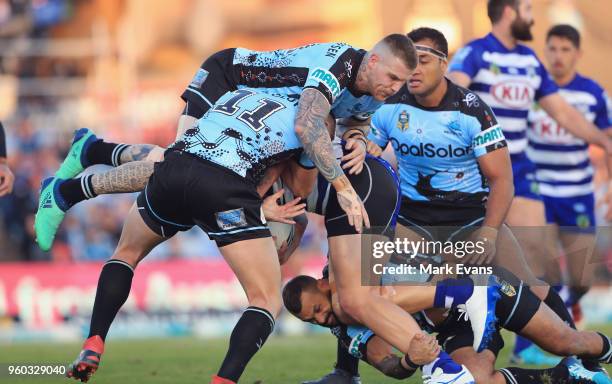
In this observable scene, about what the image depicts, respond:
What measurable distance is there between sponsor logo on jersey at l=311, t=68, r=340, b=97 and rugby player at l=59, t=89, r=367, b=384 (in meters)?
0.27

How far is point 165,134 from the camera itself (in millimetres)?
23062

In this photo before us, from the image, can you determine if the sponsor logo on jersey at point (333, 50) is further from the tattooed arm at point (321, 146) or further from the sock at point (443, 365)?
the sock at point (443, 365)

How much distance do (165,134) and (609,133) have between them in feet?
42.6

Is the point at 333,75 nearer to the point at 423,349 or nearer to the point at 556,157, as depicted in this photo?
the point at 423,349

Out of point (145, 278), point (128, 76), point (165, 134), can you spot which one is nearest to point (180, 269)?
point (145, 278)

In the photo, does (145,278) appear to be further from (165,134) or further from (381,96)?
(381,96)

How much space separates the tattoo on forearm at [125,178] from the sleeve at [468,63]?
11.1 ft

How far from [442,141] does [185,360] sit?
3754 millimetres

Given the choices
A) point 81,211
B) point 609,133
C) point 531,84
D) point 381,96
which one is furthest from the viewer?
point 81,211

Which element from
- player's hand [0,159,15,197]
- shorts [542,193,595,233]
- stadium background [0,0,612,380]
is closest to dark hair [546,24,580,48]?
shorts [542,193,595,233]

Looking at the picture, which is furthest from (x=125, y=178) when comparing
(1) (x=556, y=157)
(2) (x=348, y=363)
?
(1) (x=556, y=157)

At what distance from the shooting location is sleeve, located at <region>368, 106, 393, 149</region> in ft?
30.4

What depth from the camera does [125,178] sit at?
8.20 meters

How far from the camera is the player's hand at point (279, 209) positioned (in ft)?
25.0
